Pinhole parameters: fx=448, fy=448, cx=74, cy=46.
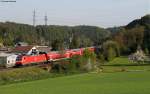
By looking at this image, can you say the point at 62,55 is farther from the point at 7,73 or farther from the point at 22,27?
the point at 22,27

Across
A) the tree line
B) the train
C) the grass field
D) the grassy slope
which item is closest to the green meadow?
the grassy slope

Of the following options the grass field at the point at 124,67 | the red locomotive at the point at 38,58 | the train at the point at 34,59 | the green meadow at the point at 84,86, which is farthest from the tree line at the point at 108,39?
the green meadow at the point at 84,86

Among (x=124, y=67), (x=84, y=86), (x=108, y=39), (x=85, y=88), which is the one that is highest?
(x=108, y=39)

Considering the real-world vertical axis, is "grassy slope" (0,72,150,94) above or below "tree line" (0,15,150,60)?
below

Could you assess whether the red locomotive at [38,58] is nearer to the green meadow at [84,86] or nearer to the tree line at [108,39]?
the green meadow at [84,86]

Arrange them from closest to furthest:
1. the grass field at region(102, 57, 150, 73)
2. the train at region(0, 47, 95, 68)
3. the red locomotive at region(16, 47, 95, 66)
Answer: the train at region(0, 47, 95, 68)
the red locomotive at region(16, 47, 95, 66)
the grass field at region(102, 57, 150, 73)

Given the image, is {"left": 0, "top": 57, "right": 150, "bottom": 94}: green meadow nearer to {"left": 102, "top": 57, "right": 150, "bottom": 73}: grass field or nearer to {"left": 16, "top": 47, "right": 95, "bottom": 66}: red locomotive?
{"left": 16, "top": 47, "right": 95, "bottom": 66}: red locomotive

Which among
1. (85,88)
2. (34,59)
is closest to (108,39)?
(34,59)

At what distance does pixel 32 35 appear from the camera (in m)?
188

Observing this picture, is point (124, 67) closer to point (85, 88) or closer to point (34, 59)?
point (34, 59)

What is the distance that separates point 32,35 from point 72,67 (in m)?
129

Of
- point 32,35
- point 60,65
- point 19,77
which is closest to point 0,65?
point 60,65

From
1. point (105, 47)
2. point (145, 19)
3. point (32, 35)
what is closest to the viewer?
point (105, 47)

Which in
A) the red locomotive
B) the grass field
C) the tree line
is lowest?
the grass field
